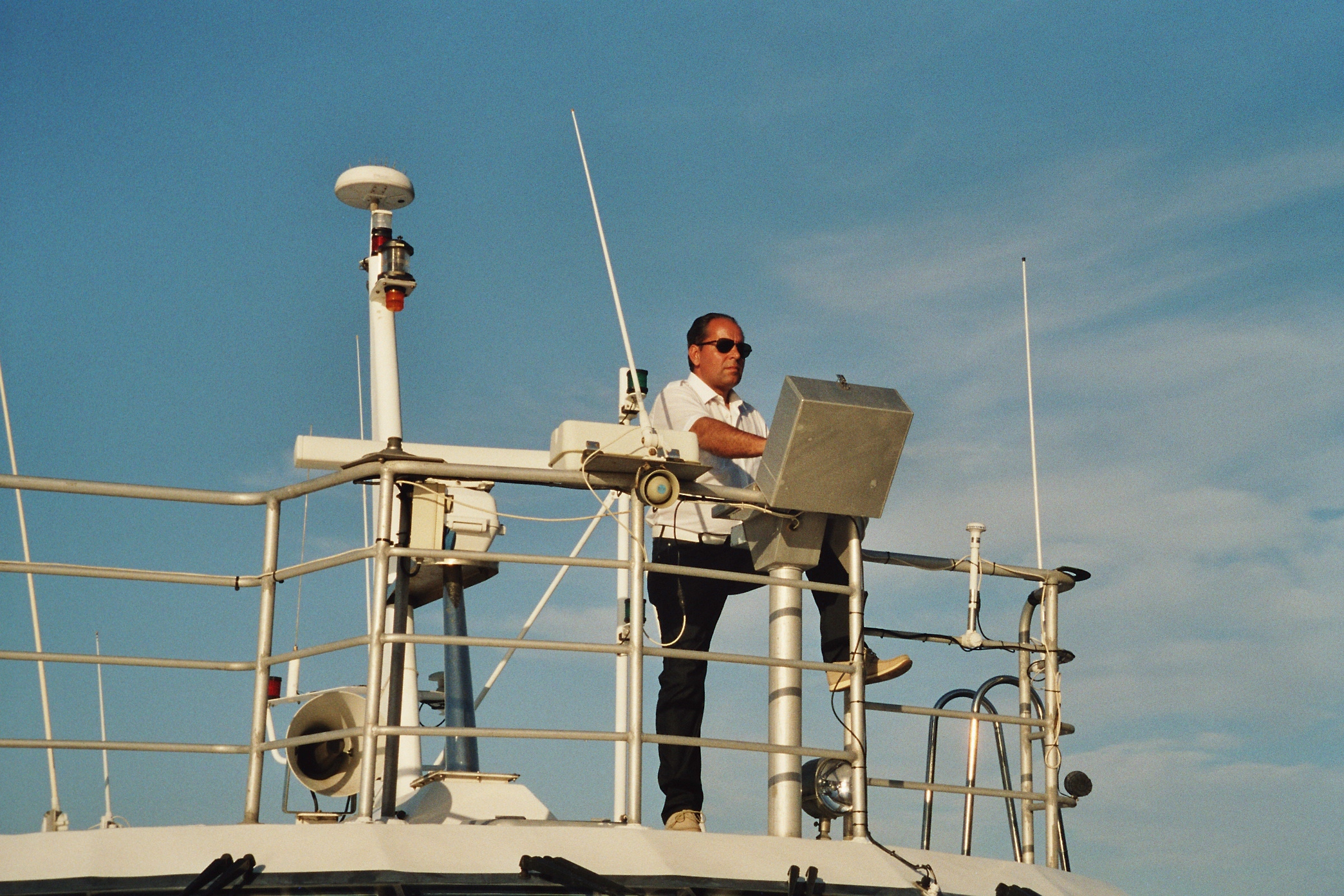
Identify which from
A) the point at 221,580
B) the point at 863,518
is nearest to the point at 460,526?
the point at 221,580

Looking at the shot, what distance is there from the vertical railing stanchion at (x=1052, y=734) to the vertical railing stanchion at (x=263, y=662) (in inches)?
132

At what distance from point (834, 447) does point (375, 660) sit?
1974 mm

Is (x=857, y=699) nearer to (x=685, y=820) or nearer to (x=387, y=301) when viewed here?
(x=685, y=820)

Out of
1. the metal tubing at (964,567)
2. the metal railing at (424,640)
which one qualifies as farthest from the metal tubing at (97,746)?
the metal tubing at (964,567)

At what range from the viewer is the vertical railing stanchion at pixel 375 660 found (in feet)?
17.6

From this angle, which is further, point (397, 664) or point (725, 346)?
point (725, 346)

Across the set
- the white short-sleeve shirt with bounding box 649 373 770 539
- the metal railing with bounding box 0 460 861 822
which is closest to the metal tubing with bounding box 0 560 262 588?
the metal railing with bounding box 0 460 861 822

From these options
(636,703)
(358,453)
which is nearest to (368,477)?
(358,453)

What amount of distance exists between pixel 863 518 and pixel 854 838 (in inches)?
51.3

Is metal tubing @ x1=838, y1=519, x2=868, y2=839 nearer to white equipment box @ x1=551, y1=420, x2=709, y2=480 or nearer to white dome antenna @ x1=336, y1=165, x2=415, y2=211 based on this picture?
white equipment box @ x1=551, y1=420, x2=709, y2=480

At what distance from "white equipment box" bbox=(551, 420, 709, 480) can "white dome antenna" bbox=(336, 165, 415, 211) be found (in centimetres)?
366

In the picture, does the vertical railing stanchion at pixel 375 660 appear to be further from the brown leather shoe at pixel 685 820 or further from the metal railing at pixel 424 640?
the brown leather shoe at pixel 685 820

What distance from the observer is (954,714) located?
6.57m

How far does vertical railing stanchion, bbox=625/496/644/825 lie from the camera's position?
5.58 meters
